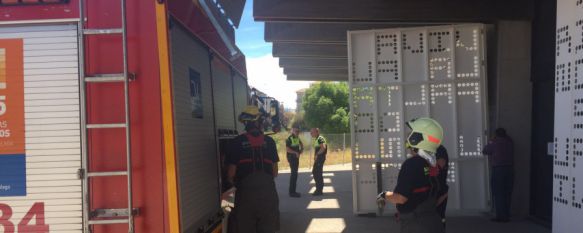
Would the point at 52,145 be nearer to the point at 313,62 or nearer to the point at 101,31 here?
the point at 101,31

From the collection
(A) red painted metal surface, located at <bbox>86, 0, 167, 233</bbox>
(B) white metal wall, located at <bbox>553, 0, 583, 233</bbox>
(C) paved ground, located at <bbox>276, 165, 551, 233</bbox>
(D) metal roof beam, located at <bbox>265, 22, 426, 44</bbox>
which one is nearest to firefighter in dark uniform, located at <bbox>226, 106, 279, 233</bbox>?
(A) red painted metal surface, located at <bbox>86, 0, 167, 233</bbox>

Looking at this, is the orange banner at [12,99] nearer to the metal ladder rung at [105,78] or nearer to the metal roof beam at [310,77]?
the metal ladder rung at [105,78]

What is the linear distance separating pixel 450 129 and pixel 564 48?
389 centimetres

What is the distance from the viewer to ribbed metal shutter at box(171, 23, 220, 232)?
3.70 m

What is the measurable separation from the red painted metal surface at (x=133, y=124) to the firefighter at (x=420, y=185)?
1.77 metres

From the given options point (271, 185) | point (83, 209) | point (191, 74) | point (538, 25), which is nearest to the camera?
point (83, 209)

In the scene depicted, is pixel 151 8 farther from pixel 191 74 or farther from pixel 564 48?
pixel 564 48

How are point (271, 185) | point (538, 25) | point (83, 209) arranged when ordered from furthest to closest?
point (538, 25)
point (271, 185)
point (83, 209)

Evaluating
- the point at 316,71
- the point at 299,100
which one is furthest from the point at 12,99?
the point at 299,100

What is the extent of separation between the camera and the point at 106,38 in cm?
346

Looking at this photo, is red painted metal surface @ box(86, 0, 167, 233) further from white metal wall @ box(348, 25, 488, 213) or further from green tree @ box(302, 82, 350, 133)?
green tree @ box(302, 82, 350, 133)

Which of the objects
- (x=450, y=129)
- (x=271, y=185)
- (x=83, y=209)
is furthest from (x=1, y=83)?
(x=450, y=129)

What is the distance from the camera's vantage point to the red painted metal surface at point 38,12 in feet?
11.2

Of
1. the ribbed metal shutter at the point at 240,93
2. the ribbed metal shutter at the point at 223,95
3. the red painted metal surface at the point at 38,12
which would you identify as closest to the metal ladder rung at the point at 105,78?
the red painted metal surface at the point at 38,12
